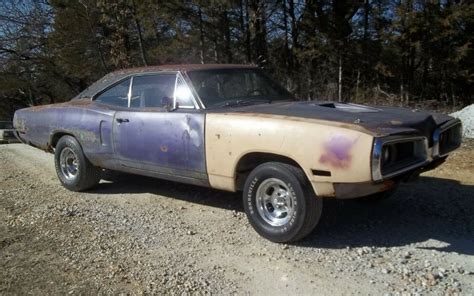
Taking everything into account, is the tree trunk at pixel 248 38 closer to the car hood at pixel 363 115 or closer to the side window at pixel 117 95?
the side window at pixel 117 95

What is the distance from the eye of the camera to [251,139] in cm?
453

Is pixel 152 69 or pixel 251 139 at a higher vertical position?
pixel 152 69

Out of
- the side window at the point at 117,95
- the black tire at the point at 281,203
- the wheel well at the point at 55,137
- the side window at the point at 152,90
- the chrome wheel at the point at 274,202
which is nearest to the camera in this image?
the black tire at the point at 281,203

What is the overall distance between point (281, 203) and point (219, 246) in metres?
0.67

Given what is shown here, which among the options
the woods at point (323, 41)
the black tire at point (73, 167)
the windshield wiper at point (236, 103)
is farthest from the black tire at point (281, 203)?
the woods at point (323, 41)

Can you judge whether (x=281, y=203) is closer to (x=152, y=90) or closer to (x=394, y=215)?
(x=394, y=215)

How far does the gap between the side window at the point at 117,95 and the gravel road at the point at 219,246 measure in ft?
3.89

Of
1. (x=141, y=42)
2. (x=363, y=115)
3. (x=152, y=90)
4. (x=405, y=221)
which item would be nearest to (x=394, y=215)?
(x=405, y=221)

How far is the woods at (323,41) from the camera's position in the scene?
19516mm

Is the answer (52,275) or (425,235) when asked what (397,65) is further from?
(52,275)

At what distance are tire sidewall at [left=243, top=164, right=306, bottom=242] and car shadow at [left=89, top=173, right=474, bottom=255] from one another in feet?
0.64

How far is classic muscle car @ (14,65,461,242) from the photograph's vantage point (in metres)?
4.04

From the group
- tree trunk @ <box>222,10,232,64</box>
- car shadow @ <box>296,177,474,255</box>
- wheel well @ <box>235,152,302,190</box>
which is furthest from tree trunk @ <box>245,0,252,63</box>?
wheel well @ <box>235,152,302,190</box>

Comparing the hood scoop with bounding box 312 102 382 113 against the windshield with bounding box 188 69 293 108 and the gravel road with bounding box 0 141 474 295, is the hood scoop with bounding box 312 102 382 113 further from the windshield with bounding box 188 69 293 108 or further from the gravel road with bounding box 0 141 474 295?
the gravel road with bounding box 0 141 474 295
